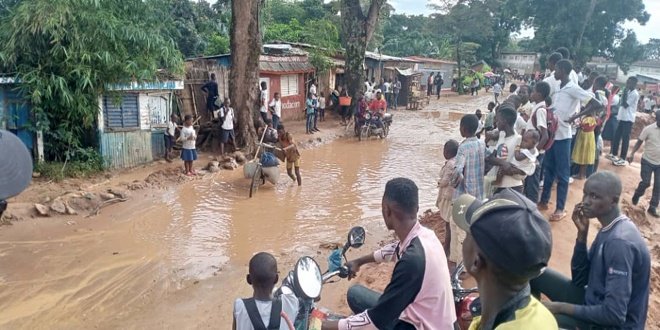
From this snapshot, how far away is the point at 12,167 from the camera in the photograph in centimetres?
353

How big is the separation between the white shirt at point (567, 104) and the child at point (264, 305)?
525cm

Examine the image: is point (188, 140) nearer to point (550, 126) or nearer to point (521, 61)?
point (550, 126)

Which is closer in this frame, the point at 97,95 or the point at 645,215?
the point at 645,215

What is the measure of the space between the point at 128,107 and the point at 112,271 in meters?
5.72

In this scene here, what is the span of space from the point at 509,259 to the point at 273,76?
1685 centimetres

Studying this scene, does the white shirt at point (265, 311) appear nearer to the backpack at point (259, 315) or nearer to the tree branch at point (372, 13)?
Answer: the backpack at point (259, 315)

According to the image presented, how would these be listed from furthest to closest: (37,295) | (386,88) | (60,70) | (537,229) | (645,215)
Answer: (386,88) < (60,70) < (645,215) < (37,295) < (537,229)

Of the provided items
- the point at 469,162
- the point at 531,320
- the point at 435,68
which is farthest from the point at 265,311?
the point at 435,68

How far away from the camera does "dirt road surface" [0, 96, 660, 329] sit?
5488mm

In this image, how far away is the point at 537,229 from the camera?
157cm

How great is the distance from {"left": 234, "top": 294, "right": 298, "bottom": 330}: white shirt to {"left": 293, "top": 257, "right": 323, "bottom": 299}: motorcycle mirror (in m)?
0.10

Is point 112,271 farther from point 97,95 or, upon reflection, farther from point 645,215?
point 645,215

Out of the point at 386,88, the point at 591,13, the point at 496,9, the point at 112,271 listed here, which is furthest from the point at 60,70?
the point at 496,9

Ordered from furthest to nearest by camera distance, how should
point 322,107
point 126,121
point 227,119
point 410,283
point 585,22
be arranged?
point 585,22 → point 322,107 → point 227,119 → point 126,121 → point 410,283
